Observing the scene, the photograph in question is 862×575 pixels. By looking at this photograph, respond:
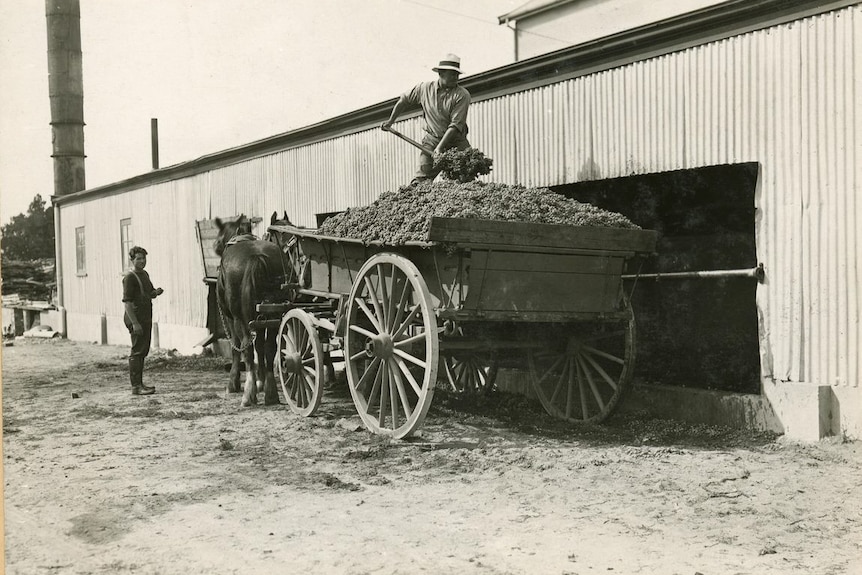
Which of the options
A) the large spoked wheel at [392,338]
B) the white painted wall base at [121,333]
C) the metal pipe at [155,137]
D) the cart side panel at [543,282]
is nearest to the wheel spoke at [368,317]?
the large spoked wheel at [392,338]

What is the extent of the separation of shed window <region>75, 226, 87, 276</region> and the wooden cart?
15.7m

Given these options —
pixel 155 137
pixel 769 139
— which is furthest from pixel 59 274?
pixel 769 139

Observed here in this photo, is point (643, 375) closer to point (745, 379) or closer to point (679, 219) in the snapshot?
point (745, 379)

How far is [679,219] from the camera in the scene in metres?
7.90

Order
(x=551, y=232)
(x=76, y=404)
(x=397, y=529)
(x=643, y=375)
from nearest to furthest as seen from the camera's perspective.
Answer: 1. (x=397, y=529)
2. (x=551, y=232)
3. (x=643, y=375)
4. (x=76, y=404)

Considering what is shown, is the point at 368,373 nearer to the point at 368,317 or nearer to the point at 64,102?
the point at 368,317

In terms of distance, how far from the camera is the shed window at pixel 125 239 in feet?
62.5

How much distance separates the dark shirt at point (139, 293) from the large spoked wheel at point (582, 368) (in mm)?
5150

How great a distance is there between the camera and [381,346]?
6367mm

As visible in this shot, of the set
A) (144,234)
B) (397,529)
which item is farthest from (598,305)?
(144,234)

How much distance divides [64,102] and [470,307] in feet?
66.6

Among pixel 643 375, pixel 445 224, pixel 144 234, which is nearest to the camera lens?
pixel 445 224

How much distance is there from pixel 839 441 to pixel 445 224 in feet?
11.5

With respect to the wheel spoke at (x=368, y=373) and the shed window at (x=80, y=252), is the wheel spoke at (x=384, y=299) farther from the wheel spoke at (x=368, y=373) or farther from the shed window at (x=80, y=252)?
the shed window at (x=80, y=252)
